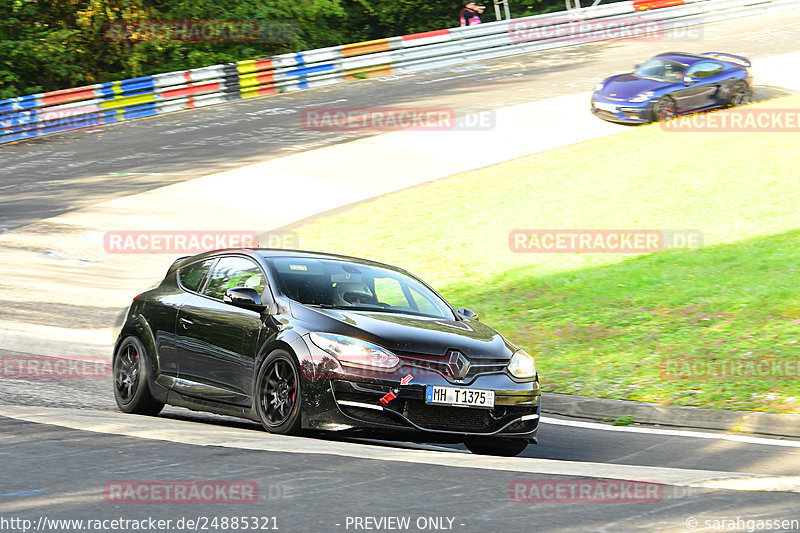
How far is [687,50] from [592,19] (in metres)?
4.70

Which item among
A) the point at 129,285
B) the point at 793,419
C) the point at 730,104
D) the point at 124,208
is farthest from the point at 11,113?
the point at 793,419

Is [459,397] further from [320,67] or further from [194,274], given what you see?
[320,67]

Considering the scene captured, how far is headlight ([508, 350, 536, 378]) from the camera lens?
27.5ft

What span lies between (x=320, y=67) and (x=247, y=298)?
1049 inches

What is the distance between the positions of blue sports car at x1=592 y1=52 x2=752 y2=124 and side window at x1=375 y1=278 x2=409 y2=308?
17360 mm

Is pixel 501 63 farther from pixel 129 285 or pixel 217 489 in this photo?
pixel 217 489

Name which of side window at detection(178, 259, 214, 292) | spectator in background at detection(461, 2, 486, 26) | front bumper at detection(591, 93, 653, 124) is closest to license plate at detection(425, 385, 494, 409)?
side window at detection(178, 259, 214, 292)

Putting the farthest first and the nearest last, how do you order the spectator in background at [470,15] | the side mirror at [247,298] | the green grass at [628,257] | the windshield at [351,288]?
the spectator in background at [470,15] < the green grass at [628,257] < the windshield at [351,288] < the side mirror at [247,298]

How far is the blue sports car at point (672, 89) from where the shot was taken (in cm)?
2547

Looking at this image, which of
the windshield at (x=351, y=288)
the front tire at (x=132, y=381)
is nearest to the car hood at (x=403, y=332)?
the windshield at (x=351, y=288)

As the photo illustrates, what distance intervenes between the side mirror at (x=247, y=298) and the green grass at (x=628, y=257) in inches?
144

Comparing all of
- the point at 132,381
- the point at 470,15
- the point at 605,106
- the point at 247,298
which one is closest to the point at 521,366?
the point at 247,298

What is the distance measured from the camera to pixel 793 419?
363 inches

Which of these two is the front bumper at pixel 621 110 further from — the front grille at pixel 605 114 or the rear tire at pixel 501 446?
the rear tire at pixel 501 446
